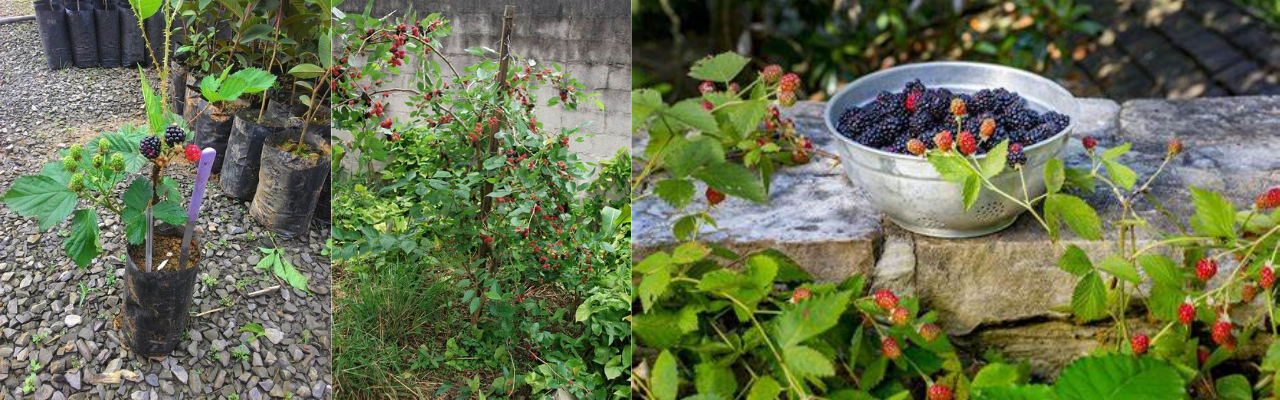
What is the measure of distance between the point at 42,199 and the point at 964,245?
1409 mm

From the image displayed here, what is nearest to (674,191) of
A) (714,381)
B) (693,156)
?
(693,156)

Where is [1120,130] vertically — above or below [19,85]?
below

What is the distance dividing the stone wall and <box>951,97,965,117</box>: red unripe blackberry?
0.21 metres

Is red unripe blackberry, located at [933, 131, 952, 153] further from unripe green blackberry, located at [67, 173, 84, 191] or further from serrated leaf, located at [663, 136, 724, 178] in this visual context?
unripe green blackberry, located at [67, 173, 84, 191]

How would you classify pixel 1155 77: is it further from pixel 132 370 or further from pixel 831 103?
pixel 132 370

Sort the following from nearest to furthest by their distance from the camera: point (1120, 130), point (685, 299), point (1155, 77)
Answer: point (685, 299) < point (1120, 130) < point (1155, 77)

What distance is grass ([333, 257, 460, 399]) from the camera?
1195mm

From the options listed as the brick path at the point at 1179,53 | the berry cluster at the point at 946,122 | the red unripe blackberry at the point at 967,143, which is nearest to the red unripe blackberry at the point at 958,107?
the berry cluster at the point at 946,122

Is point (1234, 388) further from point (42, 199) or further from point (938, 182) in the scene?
point (42, 199)

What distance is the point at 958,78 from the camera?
218 cm

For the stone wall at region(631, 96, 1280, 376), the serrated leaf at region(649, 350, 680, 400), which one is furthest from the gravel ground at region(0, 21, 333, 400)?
the stone wall at region(631, 96, 1280, 376)

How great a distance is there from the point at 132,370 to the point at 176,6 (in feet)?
1.64

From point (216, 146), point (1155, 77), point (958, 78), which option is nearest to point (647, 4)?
point (958, 78)

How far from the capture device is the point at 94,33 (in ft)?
5.00
